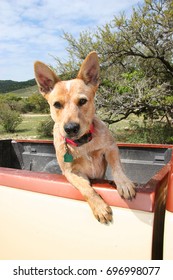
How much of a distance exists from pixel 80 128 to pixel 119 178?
0.51m

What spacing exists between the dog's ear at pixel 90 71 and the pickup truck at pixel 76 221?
1.11m

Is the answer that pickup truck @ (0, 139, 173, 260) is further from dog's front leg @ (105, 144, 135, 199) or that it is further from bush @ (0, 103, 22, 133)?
bush @ (0, 103, 22, 133)

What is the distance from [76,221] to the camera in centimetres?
163

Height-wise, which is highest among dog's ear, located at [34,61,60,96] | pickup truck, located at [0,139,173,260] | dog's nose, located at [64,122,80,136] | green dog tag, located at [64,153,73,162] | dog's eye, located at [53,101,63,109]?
dog's ear, located at [34,61,60,96]

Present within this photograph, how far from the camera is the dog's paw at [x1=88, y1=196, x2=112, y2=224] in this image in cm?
152

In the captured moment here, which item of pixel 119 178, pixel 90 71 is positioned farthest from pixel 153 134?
pixel 119 178

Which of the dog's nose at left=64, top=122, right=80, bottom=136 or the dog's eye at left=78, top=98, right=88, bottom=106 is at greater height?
the dog's eye at left=78, top=98, right=88, bottom=106

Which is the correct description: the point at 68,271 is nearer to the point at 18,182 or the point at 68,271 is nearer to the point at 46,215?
the point at 46,215

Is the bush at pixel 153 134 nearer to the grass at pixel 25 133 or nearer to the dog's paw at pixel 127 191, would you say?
the grass at pixel 25 133

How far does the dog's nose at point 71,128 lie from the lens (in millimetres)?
2118

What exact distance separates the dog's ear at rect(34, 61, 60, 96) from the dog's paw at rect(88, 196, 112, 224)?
4.51 feet

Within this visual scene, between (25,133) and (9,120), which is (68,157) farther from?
(9,120)

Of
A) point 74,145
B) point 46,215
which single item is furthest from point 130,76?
point 46,215

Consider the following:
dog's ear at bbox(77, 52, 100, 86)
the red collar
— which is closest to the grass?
dog's ear at bbox(77, 52, 100, 86)
